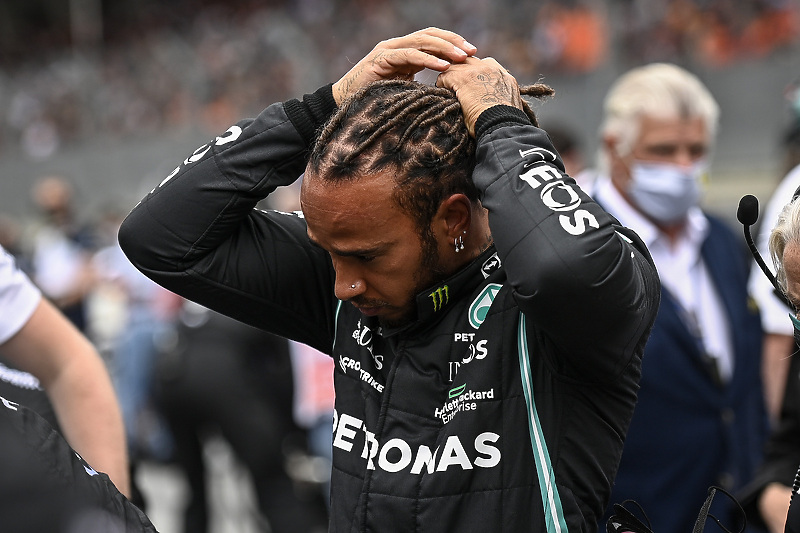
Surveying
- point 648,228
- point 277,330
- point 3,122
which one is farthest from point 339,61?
point 277,330

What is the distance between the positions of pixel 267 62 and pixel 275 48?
0.33 m

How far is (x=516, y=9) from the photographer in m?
12.7

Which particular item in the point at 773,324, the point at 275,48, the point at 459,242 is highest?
the point at 275,48

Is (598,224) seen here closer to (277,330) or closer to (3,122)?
(277,330)

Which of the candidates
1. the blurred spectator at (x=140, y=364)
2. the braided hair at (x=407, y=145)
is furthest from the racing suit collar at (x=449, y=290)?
the blurred spectator at (x=140, y=364)

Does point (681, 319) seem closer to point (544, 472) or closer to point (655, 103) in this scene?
point (655, 103)

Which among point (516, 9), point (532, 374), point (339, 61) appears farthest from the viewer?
point (339, 61)

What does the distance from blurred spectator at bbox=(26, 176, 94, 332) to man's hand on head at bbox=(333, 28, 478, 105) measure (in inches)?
221

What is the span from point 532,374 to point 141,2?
2302 cm

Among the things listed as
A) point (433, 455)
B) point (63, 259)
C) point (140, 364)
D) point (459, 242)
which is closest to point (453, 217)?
point (459, 242)

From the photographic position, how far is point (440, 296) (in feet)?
6.31

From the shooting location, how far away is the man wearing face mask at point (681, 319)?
306cm

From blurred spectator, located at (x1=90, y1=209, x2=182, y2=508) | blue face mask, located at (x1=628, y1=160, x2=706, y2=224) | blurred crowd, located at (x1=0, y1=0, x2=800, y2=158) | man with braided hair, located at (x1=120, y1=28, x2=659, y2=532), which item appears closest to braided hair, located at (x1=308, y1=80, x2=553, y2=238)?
man with braided hair, located at (x1=120, y1=28, x2=659, y2=532)

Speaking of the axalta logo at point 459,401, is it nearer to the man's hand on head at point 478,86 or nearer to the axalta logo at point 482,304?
the axalta logo at point 482,304
